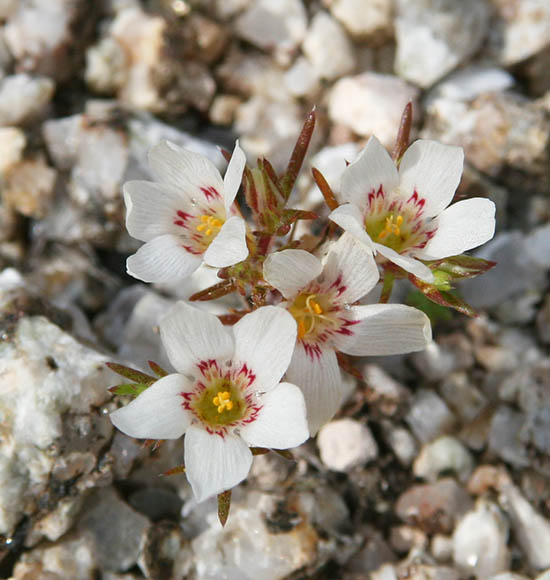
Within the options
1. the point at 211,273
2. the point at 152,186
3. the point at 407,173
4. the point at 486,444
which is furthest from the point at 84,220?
the point at 486,444

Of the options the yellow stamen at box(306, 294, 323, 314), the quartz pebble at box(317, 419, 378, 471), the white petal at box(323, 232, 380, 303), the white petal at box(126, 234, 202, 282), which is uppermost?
the white petal at box(323, 232, 380, 303)

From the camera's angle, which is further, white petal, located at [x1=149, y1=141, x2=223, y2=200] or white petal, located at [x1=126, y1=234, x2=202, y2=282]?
white petal, located at [x1=149, y1=141, x2=223, y2=200]

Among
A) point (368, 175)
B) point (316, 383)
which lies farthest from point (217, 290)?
point (368, 175)


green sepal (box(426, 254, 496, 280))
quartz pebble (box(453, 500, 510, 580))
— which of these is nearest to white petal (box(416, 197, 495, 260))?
green sepal (box(426, 254, 496, 280))

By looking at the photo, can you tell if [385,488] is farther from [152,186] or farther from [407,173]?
[152,186]

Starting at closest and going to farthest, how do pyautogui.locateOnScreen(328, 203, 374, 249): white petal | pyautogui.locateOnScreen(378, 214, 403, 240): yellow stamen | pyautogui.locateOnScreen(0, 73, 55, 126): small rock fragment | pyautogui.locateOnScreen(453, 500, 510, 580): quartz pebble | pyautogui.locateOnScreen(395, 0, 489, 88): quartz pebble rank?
pyautogui.locateOnScreen(328, 203, 374, 249): white petal
pyautogui.locateOnScreen(378, 214, 403, 240): yellow stamen
pyautogui.locateOnScreen(453, 500, 510, 580): quartz pebble
pyautogui.locateOnScreen(0, 73, 55, 126): small rock fragment
pyautogui.locateOnScreen(395, 0, 489, 88): quartz pebble

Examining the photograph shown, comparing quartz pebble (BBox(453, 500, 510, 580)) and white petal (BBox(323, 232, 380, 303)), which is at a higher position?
white petal (BBox(323, 232, 380, 303))

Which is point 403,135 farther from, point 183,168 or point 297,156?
point 183,168

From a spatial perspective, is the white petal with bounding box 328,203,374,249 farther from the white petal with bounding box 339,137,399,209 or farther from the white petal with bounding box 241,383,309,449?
the white petal with bounding box 241,383,309,449
